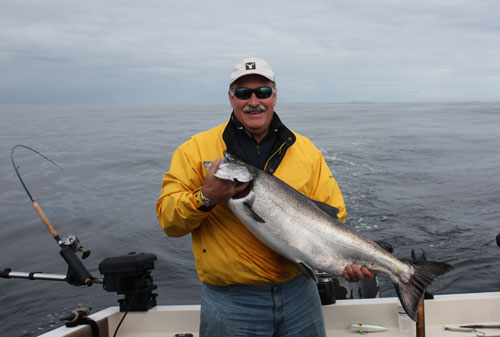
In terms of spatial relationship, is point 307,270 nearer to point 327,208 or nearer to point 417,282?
point 327,208

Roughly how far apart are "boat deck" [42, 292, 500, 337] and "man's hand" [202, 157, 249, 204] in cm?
213

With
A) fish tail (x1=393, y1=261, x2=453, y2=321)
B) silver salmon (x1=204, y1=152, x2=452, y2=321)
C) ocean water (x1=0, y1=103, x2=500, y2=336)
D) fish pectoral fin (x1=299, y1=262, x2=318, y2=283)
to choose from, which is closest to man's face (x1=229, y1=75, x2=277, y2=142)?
silver salmon (x1=204, y1=152, x2=452, y2=321)

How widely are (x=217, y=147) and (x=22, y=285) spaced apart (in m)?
7.81

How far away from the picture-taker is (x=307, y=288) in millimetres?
3260

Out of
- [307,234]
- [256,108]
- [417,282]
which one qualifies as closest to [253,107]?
[256,108]

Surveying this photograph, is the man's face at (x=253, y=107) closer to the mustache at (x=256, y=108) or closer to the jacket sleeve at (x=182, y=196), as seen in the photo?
the mustache at (x=256, y=108)

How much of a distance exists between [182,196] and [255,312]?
2.80 feet

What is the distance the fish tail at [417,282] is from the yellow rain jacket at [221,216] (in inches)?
28.7

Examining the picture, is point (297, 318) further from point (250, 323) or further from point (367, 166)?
point (367, 166)

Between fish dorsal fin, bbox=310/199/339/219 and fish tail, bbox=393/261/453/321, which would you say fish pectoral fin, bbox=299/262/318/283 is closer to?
fish dorsal fin, bbox=310/199/339/219

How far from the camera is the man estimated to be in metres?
2.98

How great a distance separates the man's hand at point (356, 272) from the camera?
3172 mm

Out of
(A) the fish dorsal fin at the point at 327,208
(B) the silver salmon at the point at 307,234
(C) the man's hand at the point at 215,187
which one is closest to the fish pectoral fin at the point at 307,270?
(B) the silver salmon at the point at 307,234

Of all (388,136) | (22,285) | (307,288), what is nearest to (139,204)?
(22,285)
